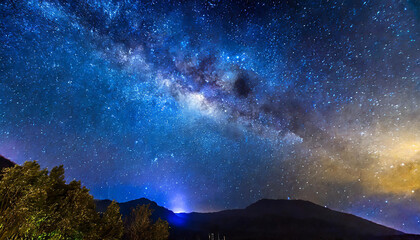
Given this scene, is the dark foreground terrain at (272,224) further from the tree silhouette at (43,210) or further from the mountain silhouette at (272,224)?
the tree silhouette at (43,210)

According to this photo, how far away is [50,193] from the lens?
451 inches

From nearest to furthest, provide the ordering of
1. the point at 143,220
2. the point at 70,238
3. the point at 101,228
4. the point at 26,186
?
1. the point at 26,186
2. the point at 70,238
3. the point at 101,228
4. the point at 143,220

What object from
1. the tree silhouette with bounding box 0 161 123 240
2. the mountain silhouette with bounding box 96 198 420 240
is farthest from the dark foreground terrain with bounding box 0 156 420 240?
the tree silhouette with bounding box 0 161 123 240

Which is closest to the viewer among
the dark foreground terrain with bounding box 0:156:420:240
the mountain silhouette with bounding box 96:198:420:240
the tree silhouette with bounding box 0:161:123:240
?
the tree silhouette with bounding box 0:161:123:240

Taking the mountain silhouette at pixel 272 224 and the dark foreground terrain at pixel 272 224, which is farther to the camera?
the mountain silhouette at pixel 272 224

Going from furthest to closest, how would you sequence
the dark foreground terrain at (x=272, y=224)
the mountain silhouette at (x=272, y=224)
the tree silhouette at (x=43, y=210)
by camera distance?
1. the mountain silhouette at (x=272, y=224)
2. the dark foreground terrain at (x=272, y=224)
3. the tree silhouette at (x=43, y=210)

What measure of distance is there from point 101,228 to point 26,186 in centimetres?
689

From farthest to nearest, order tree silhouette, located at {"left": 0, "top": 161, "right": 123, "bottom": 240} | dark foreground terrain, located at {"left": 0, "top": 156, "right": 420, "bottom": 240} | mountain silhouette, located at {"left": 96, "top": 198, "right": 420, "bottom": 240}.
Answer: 1. mountain silhouette, located at {"left": 96, "top": 198, "right": 420, "bottom": 240}
2. dark foreground terrain, located at {"left": 0, "top": 156, "right": 420, "bottom": 240}
3. tree silhouette, located at {"left": 0, "top": 161, "right": 123, "bottom": 240}

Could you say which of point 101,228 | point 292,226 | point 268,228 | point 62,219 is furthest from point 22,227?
point 292,226

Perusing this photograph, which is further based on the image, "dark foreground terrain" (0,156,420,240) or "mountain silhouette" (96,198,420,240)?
"mountain silhouette" (96,198,420,240)

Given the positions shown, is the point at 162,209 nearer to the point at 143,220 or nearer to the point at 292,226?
the point at 292,226

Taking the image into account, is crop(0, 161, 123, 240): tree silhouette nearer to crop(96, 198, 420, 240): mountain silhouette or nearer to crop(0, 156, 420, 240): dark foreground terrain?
crop(0, 156, 420, 240): dark foreground terrain

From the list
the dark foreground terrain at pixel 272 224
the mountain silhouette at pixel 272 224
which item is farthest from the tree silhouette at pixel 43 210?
the mountain silhouette at pixel 272 224

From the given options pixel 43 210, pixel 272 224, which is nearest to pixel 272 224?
pixel 272 224
